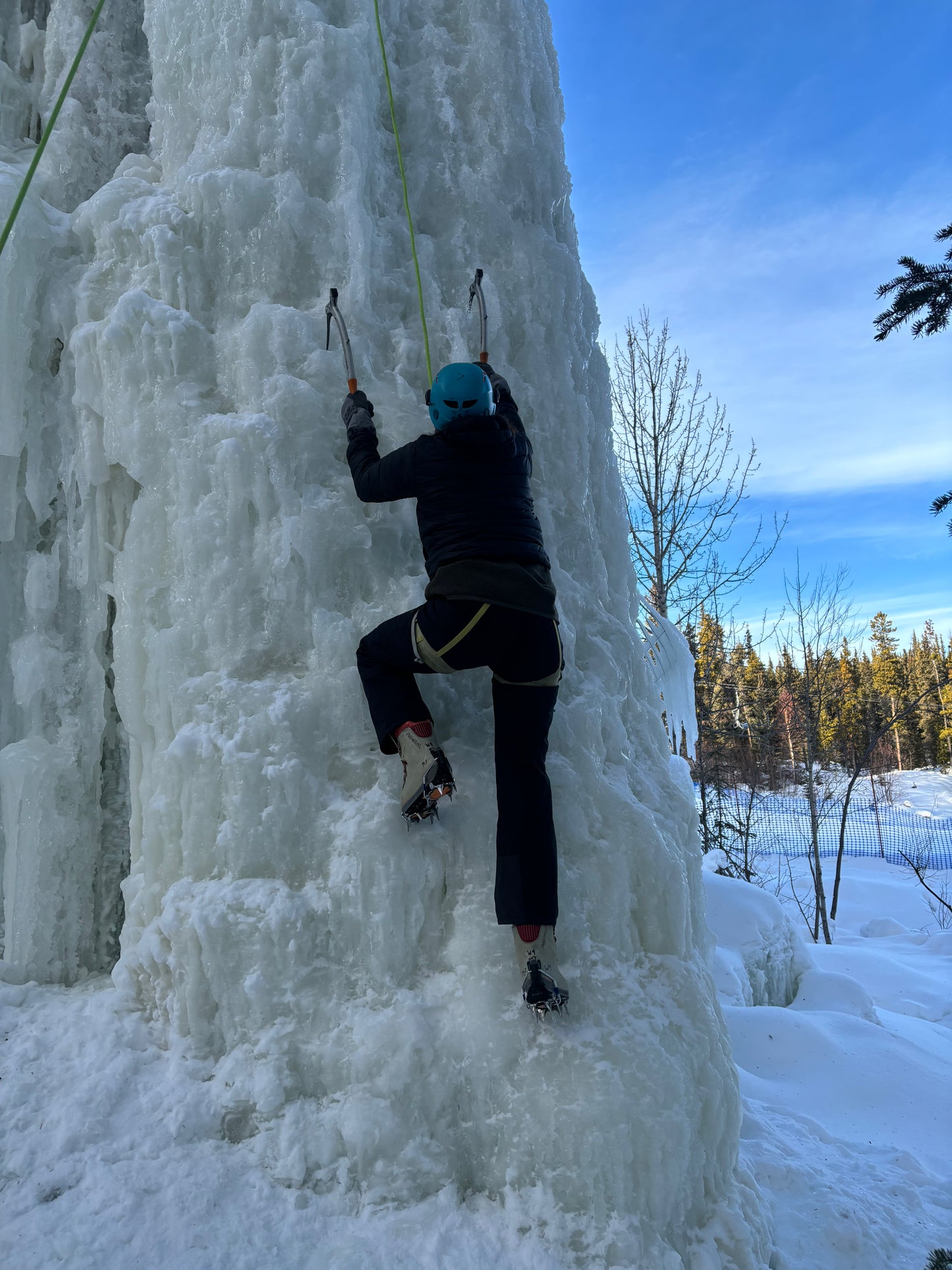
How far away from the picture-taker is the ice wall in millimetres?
2201

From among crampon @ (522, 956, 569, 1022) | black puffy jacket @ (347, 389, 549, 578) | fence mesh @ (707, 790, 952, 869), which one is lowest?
fence mesh @ (707, 790, 952, 869)

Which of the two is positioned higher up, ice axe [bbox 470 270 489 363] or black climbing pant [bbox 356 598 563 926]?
ice axe [bbox 470 270 489 363]

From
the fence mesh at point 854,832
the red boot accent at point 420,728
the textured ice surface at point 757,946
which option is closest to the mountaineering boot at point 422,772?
the red boot accent at point 420,728

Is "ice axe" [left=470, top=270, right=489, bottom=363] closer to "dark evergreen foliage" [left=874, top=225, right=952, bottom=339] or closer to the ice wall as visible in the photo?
the ice wall

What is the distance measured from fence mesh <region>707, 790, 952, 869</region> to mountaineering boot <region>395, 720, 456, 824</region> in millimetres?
13137

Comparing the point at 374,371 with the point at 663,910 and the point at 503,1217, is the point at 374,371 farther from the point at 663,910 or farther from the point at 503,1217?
the point at 503,1217

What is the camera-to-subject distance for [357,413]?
2.69 m

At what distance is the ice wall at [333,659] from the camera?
220 centimetres

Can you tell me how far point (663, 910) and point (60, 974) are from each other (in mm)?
2247

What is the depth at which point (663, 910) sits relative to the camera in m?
2.61

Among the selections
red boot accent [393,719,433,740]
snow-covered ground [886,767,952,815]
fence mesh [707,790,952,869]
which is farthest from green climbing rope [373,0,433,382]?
snow-covered ground [886,767,952,815]

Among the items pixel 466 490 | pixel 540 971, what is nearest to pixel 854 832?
pixel 540 971

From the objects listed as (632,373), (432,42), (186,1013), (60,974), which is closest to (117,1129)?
(186,1013)

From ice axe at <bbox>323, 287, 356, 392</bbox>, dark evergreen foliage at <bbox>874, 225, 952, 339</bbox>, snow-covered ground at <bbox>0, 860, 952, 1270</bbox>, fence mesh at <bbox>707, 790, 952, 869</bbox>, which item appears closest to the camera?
snow-covered ground at <bbox>0, 860, 952, 1270</bbox>
